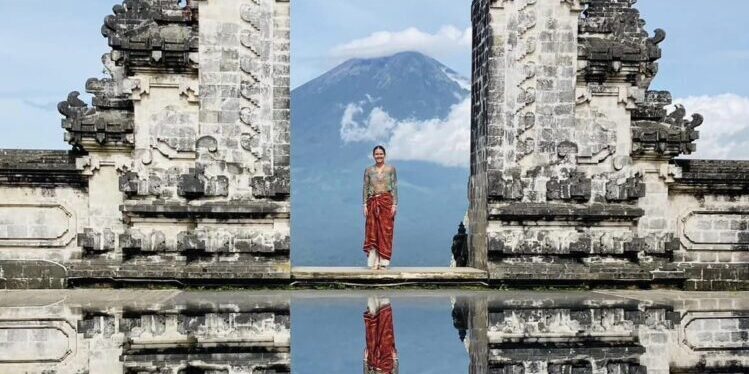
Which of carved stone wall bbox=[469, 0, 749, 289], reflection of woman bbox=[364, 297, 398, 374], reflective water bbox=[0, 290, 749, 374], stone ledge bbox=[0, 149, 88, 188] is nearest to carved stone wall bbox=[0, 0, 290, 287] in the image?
stone ledge bbox=[0, 149, 88, 188]

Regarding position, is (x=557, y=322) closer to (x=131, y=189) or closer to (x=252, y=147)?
(x=252, y=147)

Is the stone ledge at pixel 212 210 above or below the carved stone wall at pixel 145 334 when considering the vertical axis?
above

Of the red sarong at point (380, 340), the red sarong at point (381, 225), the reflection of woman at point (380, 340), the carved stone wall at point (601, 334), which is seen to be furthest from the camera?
the red sarong at point (381, 225)

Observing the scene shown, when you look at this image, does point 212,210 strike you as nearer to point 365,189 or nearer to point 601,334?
point 365,189

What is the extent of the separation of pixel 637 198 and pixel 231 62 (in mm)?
7133

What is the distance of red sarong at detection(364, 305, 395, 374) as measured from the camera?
842cm

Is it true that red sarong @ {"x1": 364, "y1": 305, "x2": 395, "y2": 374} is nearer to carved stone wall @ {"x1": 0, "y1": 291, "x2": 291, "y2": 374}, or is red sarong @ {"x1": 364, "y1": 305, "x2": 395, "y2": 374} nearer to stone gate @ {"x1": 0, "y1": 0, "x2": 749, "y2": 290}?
carved stone wall @ {"x1": 0, "y1": 291, "x2": 291, "y2": 374}

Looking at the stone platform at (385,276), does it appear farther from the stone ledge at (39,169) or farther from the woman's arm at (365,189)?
the stone ledge at (39,169)

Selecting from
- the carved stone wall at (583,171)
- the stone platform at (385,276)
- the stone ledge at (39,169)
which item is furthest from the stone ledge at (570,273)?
the stone ledge at (39,169)

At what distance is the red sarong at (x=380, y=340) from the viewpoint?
27.6 ft

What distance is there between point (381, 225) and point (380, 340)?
7284 millimetres

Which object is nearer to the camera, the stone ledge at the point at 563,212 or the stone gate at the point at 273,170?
the stone gate at the point at 273,170

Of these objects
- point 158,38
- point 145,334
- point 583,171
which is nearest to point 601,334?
point 145,334

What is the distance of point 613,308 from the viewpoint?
13406 millimetres
